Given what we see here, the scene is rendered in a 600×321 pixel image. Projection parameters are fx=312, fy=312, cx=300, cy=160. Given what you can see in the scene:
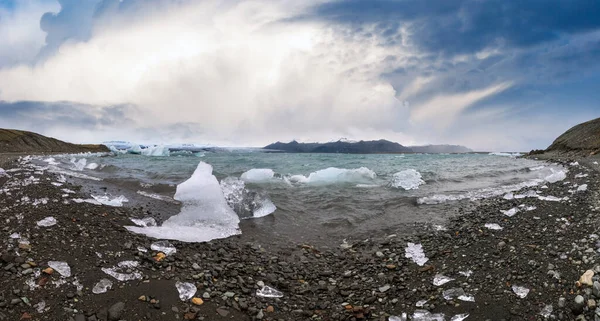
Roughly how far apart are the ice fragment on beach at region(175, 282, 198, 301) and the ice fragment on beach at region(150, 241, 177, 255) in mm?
1051

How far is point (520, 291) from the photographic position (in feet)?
12.0

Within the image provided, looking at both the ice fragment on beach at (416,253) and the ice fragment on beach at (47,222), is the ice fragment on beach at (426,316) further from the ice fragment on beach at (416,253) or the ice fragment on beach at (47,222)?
the ice fragment on beach at (47,222)

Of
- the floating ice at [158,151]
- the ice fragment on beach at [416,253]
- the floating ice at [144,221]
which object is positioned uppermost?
the floating ice at [158,151]

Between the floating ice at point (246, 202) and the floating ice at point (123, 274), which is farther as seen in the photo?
the floating ice at point (246, 202)

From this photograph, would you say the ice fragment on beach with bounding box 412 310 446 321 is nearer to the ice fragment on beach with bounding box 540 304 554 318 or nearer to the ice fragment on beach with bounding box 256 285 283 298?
the ice fragment on beach with bounding box 540 304 554 318

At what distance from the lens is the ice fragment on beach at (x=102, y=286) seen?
358cm

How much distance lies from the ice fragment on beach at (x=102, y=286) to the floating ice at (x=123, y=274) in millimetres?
136

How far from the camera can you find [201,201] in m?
8.11

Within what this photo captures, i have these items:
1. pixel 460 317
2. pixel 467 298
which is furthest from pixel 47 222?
pixel 467 298

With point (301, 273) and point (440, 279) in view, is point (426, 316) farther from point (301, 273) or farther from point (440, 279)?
point (301, 273)

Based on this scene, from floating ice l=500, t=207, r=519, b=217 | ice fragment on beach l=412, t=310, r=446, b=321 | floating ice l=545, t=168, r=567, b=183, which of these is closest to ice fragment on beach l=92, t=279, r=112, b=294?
ice fragment on beach l=412, t=310, r=446, b=321

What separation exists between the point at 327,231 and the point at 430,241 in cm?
233

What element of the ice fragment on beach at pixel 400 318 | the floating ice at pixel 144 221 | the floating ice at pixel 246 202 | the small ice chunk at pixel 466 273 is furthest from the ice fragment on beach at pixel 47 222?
the small ice chunk at pixel 466 273

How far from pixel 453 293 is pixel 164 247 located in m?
4.27
